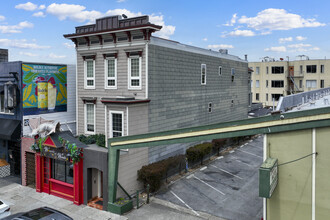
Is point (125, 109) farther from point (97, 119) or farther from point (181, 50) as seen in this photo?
point (181, 50)

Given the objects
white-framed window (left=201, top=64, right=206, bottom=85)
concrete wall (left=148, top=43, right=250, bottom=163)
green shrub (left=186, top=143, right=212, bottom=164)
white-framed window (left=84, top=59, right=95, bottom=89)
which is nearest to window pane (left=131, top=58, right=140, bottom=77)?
concrete wall (left=148, top=43, right=250, bottom=163)

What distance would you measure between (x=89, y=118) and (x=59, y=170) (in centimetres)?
463

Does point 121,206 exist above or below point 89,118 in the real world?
below

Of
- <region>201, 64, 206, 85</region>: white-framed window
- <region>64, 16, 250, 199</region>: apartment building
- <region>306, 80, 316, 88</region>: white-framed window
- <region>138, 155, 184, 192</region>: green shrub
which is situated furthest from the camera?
<region>306, 80, 316, 88</region>: white-framed window

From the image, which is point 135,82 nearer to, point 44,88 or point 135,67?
point 135,67

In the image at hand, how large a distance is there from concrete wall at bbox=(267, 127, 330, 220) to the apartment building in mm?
9302

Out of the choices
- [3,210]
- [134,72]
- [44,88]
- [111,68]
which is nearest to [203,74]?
[134,72]

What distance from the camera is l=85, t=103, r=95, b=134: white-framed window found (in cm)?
2167

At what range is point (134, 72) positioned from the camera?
19703 millimetres

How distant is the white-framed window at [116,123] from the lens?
1870cm

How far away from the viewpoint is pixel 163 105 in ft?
69.0

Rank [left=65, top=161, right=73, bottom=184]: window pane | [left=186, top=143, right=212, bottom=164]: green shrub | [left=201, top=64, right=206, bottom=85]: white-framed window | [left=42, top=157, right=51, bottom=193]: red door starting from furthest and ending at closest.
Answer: [left=201, top=64, right=206, bottom=85]: white-framed window, [left=186, top=143, right=212, bottom=164]: green shrub, [left=42, top=157, right=51, bottom=193]: red door, [left=65, top=161, right=73, bottom=184]: window pane

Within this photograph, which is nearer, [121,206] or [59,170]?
[121,206]

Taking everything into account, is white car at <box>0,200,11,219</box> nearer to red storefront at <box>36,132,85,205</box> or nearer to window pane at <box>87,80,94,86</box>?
red storefront at <box>36,132,85,205</box>
